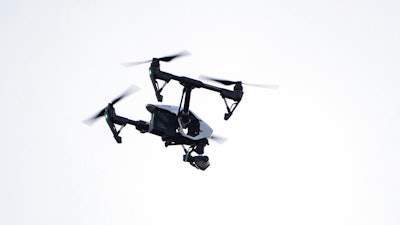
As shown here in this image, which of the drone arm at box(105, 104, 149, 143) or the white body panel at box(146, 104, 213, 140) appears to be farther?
the drone arm at box(105, 104, 149, 143)

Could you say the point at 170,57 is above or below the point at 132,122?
above

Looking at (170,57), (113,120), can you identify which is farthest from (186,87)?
(113,120)

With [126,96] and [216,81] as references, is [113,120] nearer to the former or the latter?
[126,96]

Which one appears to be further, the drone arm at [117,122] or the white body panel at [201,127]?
the drone arm at [117,122]

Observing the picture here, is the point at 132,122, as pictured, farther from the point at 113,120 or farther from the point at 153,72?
the point at 153,72

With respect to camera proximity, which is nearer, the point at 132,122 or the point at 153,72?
the point at 153,72

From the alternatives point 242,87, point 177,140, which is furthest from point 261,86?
point 177,140
